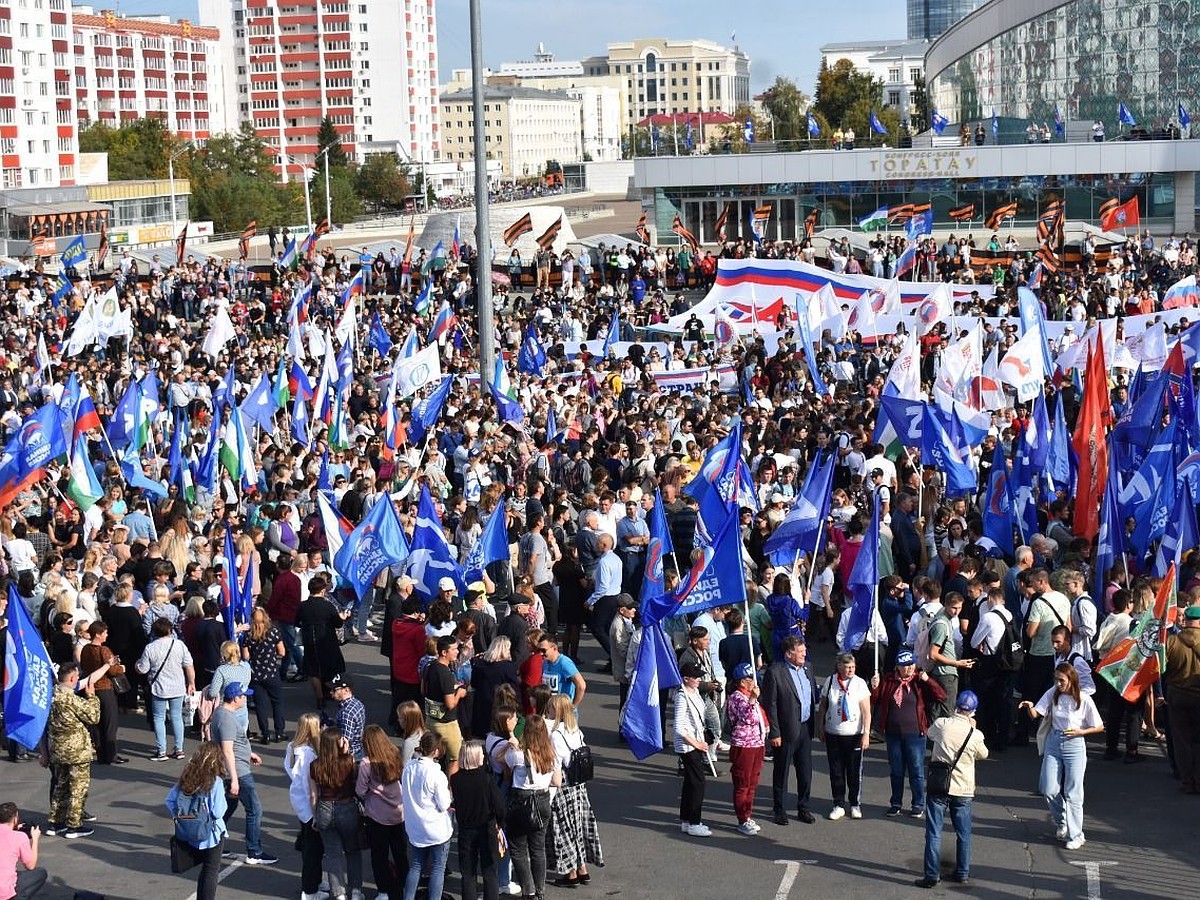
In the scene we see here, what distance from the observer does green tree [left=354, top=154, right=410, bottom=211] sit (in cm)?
12700

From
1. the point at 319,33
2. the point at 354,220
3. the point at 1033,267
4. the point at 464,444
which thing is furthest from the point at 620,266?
the point at 319,33

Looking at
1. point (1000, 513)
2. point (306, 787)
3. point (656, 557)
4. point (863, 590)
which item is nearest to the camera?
point (306, 787)

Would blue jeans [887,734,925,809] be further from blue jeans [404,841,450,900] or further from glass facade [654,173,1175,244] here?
glass facade [654,173,1175,244]

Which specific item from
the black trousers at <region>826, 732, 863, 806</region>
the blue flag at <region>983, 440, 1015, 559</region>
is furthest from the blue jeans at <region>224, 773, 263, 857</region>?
the blue flag at <region>983, 440, 1015, 559</region>

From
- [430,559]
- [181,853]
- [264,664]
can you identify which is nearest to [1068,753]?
[181,853]

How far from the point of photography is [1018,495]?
15.5 metres

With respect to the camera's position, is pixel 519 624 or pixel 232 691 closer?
pixel 232 691

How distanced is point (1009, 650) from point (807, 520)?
227cm

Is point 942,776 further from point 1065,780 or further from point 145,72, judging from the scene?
point 145,72

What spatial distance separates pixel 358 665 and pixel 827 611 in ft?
14.4

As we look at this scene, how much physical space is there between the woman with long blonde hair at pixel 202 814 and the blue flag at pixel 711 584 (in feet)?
11.2

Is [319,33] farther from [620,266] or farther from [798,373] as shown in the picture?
[798,373]

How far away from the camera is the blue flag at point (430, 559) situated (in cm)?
1427

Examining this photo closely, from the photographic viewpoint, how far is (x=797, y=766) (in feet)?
37.4
